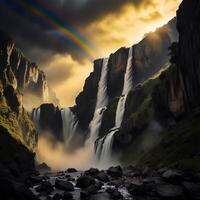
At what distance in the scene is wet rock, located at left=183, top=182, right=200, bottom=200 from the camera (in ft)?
177

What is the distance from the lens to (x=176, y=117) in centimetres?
13788

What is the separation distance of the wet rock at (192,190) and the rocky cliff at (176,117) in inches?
710

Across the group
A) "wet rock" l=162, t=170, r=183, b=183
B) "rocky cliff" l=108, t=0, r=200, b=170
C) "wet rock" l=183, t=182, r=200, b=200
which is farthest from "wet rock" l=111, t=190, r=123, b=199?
"rocky cliff" l=108, t=0, r=200, b=170

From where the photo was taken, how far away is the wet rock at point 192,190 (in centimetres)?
5381

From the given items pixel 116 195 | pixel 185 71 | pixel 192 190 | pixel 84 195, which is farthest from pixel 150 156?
pixel 192 190

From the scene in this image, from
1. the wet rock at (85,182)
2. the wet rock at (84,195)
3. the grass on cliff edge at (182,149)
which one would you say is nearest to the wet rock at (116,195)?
the wet rock at (84,195)

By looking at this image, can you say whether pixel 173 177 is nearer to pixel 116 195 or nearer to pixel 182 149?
pixel 116 195

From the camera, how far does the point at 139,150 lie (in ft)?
529

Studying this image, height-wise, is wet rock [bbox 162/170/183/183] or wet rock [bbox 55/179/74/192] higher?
wet rock [bbox 55/179/74/192]

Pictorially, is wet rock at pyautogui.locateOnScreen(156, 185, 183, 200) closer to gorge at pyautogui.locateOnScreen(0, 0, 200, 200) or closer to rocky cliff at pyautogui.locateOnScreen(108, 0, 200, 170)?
gorge at pyautogui.locateOnScreen(0, 0, 200, 200)

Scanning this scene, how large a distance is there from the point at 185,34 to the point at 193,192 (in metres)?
90.7

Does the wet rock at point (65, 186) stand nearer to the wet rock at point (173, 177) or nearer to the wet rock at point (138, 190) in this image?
the wet rock at point (138, 190)

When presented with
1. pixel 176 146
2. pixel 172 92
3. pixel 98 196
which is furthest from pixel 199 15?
pixel 98 196

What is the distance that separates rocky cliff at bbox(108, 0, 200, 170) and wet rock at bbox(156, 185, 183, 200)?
1865 cm
